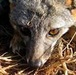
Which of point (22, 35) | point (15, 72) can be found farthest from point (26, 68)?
point (22, 35)

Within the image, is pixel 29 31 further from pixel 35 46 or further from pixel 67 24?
pixel 67 24

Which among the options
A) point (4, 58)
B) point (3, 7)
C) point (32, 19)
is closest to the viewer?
point (32, 19)

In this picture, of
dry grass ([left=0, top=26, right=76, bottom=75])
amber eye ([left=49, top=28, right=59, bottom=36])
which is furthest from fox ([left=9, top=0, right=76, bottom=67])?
dry grass ([left=0, top=26, right=76, bottom=75])

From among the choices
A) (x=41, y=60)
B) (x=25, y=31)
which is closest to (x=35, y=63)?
(x=41, y=60)

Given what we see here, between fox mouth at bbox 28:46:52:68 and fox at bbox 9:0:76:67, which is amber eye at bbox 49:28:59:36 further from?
fox mouth at bbox 28:46:52:68

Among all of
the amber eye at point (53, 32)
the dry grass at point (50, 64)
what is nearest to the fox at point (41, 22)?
the amber eye at point (53, 32)

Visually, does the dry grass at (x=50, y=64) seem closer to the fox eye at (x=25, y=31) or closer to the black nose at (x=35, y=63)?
the black nose at (x=35, y=63)

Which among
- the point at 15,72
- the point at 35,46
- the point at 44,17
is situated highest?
the point at 44,17
